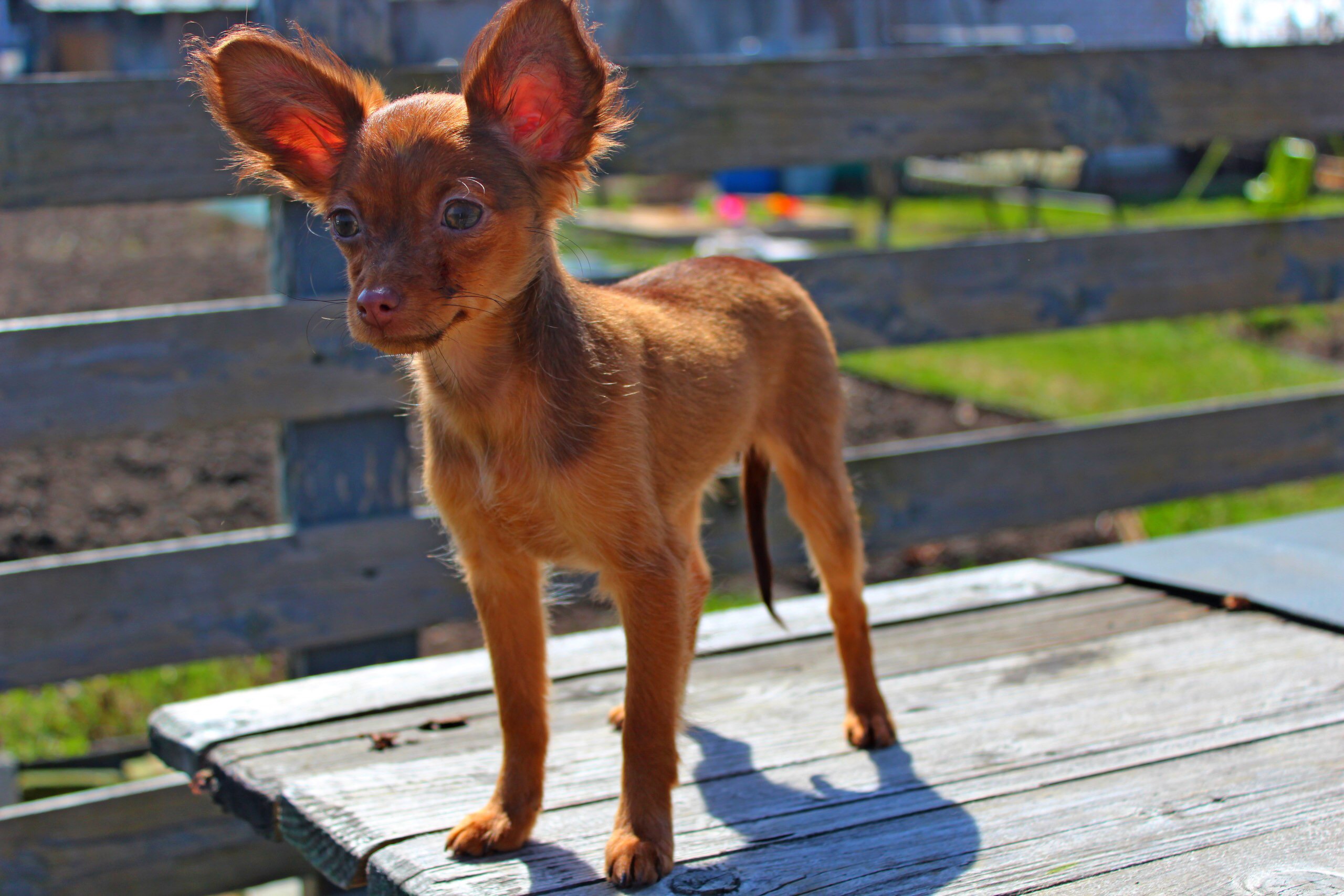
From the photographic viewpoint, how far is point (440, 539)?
4.12m

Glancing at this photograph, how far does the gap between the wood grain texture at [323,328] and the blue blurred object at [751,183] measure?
577 inches

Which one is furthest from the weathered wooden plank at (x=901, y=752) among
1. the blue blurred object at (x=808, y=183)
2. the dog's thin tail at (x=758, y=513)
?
the blue blurred object at (x=808, y=183)

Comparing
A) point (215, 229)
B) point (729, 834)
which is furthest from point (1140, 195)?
point (729, 834)

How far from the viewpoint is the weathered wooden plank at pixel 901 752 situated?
2707mm

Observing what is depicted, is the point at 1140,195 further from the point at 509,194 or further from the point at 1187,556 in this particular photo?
the point at 509,194

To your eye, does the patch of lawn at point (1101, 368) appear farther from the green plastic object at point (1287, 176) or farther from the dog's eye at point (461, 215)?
the dog's eye at point (461, 215)

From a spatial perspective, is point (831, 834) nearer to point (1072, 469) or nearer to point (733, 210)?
point (1072, 469)

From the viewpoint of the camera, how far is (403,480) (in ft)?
13.6

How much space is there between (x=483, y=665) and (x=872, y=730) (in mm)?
1284

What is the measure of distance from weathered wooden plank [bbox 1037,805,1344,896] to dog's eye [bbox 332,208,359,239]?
A: 1819 mm

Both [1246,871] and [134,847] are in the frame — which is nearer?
[1246,871]

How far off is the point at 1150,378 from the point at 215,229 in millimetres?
10884

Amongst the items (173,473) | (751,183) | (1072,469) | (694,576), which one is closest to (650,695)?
(694,576)

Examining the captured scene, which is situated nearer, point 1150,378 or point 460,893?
point 460,893
